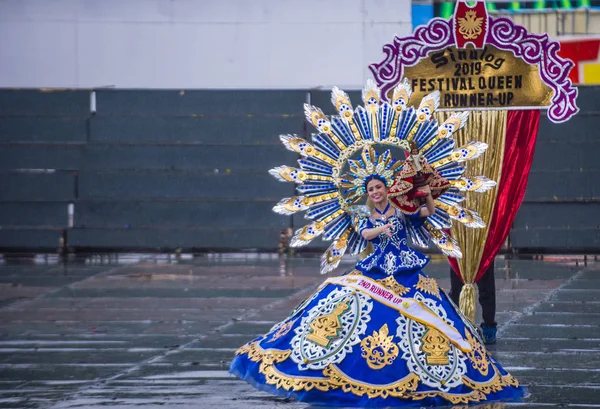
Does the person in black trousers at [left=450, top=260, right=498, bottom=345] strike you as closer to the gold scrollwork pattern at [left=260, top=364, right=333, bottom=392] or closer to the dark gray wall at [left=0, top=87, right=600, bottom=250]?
the gold scrollwork pattern at [left=260, top=364, right=333, bottom=392]

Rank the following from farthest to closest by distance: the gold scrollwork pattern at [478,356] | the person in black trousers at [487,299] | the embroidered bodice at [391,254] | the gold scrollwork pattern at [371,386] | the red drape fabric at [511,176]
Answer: the person in black trousers at [487,299], the red drape fabric at [511,176], the embroidered bodice at [391,254], the gold scrollwork pattern at [478,356], the gold scrollwork pattern at [371,386]

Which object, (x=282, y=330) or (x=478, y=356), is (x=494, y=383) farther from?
(x=282, y=330)

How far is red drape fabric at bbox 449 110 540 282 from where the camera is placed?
380 inches

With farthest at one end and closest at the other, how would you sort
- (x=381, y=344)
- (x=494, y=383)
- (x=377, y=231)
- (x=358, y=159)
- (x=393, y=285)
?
1. (x=358, y=159)
2. (x=377, y=231)
3. (x=393, y=285)
4. (x=494, y=383)
5. (x=381, y=344)

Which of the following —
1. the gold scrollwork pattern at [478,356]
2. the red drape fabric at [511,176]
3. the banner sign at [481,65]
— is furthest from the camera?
the red drape fabric at [511,176]

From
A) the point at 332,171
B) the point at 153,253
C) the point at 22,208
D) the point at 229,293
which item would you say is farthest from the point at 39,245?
the point at 332,171

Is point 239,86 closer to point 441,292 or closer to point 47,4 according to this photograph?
point 47,4

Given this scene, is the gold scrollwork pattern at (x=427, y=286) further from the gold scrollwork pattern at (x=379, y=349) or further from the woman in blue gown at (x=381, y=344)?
the gold scrollwork pattern at (x=379, y=349)

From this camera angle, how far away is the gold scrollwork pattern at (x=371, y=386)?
727 centimetres

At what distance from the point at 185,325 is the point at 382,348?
13.7ft

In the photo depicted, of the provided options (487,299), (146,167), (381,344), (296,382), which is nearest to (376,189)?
(381,344)

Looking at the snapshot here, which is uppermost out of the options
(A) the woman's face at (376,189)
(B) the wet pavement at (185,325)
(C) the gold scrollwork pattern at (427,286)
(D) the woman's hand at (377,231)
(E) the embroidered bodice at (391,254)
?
(A) the woman's face at (376,189)

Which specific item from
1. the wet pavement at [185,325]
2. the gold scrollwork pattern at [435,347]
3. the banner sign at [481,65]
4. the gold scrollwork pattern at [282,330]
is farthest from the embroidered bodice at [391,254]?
the banner sign at [481,65]

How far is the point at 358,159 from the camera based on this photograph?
27.1 feet
